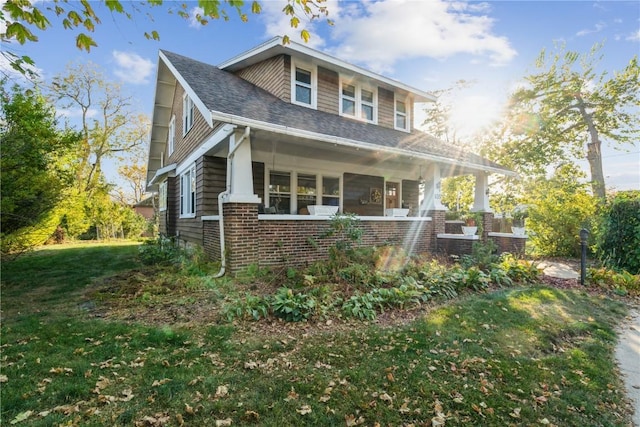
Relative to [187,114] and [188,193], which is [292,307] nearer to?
[188,193]

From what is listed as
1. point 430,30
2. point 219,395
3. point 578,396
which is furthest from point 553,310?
point 430,30

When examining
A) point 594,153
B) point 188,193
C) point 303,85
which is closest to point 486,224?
point 303,85

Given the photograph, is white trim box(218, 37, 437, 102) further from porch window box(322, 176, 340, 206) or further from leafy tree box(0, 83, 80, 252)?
leafy tree box(0, 83, 80, 252)

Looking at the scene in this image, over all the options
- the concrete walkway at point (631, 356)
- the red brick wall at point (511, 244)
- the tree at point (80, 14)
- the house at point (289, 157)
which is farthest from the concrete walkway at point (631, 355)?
the house at point (289, 157)

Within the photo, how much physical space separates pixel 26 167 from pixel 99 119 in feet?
79.8

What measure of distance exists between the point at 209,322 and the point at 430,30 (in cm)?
705

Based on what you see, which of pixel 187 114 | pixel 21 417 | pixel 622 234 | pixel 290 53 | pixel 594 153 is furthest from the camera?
pixel 594 153

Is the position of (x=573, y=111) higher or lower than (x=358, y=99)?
higher

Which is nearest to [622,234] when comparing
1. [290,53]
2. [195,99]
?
[290,53]

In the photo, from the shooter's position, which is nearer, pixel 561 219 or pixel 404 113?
pixel 561 219

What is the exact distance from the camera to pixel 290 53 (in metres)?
9.61

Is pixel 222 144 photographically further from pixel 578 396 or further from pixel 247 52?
pixel 578 396

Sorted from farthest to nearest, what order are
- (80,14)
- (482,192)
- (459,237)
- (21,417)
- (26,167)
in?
1. (482,192)
2. (459,237)
3. (26,167)
4. (80,14)
5. (21,417)

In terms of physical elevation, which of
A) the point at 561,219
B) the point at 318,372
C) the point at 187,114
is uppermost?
the point at 187,114
